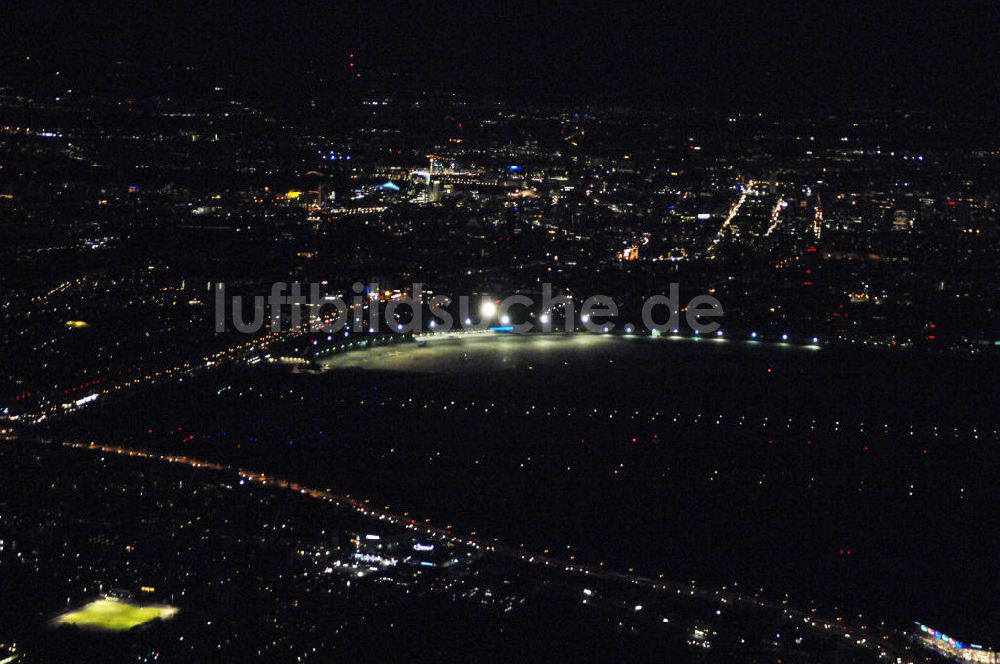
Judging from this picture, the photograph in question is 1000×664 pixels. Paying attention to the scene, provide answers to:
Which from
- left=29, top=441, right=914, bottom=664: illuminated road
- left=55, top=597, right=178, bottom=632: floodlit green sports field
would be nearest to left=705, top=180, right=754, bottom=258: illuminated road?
left=29, top=441, right=914, bottom=664: illuminated road

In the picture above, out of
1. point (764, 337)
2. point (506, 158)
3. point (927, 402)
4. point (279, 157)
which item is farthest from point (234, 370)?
point (506, 158)

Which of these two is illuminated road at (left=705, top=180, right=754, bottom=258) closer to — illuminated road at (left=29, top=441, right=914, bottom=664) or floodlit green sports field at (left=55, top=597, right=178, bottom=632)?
illuminated road at (left=29, top=441, right=914, bottom=664)

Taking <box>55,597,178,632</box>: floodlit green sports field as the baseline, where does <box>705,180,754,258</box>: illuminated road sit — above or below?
above

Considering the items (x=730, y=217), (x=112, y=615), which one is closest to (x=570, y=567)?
(x=112, y=615)

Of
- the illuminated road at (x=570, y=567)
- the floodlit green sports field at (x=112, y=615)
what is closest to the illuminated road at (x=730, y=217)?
the illuminated road at (x=570, y=567)

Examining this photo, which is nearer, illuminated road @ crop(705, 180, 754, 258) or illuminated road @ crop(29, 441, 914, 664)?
illuminated road @ crop(29, 441, 914, 664)

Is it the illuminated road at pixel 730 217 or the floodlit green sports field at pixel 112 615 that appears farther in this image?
the illuminated road at pixel 730 217

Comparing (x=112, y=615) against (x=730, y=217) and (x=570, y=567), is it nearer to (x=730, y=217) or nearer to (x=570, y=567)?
(x=570, y=567)

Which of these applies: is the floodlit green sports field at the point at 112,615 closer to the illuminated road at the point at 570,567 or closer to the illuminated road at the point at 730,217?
the illuminated road at the point at 570,567
